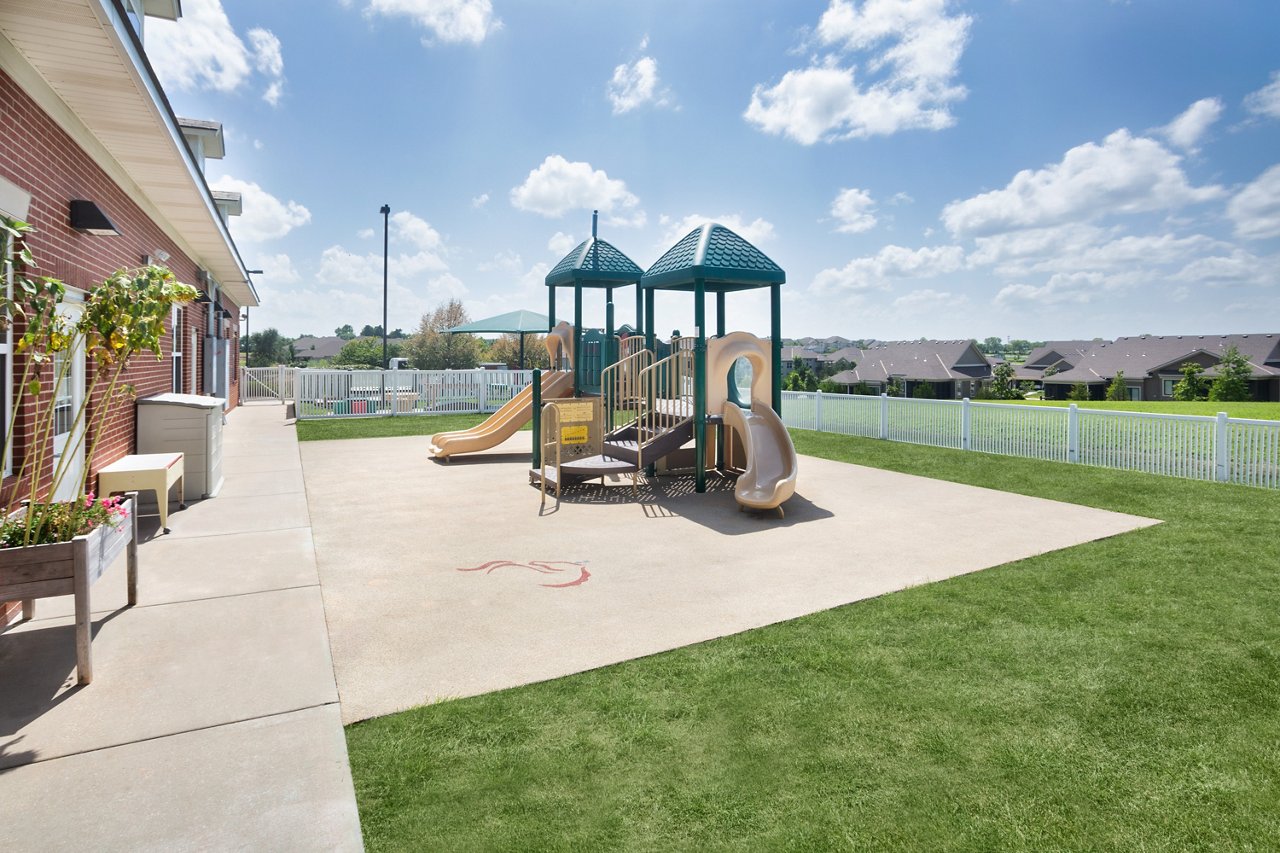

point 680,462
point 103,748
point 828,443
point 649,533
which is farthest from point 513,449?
point 103,748

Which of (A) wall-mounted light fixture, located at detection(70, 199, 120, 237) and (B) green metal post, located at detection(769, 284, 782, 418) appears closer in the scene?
(A) wall-mounted light fixture, located at detection(70, 199, 120, 237)

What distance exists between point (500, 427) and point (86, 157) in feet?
24.6

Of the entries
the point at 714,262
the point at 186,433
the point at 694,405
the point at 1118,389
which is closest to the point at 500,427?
the point at 694,405

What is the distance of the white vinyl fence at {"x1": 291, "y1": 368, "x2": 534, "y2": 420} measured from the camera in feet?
67.5

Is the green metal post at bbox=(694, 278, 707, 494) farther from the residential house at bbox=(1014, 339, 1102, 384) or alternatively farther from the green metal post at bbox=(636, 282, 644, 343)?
the residential house at bbox=(1014, 339, 1102, 384)

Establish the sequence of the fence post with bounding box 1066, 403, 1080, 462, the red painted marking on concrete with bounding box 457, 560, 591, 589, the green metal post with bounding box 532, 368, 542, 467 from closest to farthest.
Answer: the red painted marking on concrete with bounding box 457, 560, 591, 589, the green metal post with bounding box 532, 368, 542, 467, the fence post with bounding box 1066, 403, 1080, 462

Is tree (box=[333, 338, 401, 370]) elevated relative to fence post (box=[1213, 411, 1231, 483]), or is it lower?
elevated

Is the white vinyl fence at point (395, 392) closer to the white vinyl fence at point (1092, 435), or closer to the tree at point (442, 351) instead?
the white vinyl fence at point (1092, 435)

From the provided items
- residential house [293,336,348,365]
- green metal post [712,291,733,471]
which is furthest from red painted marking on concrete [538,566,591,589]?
residential house [293,336,348,365]

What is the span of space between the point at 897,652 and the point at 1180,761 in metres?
1.36

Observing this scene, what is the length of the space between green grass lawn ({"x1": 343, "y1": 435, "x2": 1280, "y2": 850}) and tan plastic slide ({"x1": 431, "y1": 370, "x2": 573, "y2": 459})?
27.8 feet

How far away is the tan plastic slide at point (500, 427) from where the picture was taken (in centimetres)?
1234

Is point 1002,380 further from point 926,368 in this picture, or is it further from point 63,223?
point 63,223

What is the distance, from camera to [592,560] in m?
6.05
